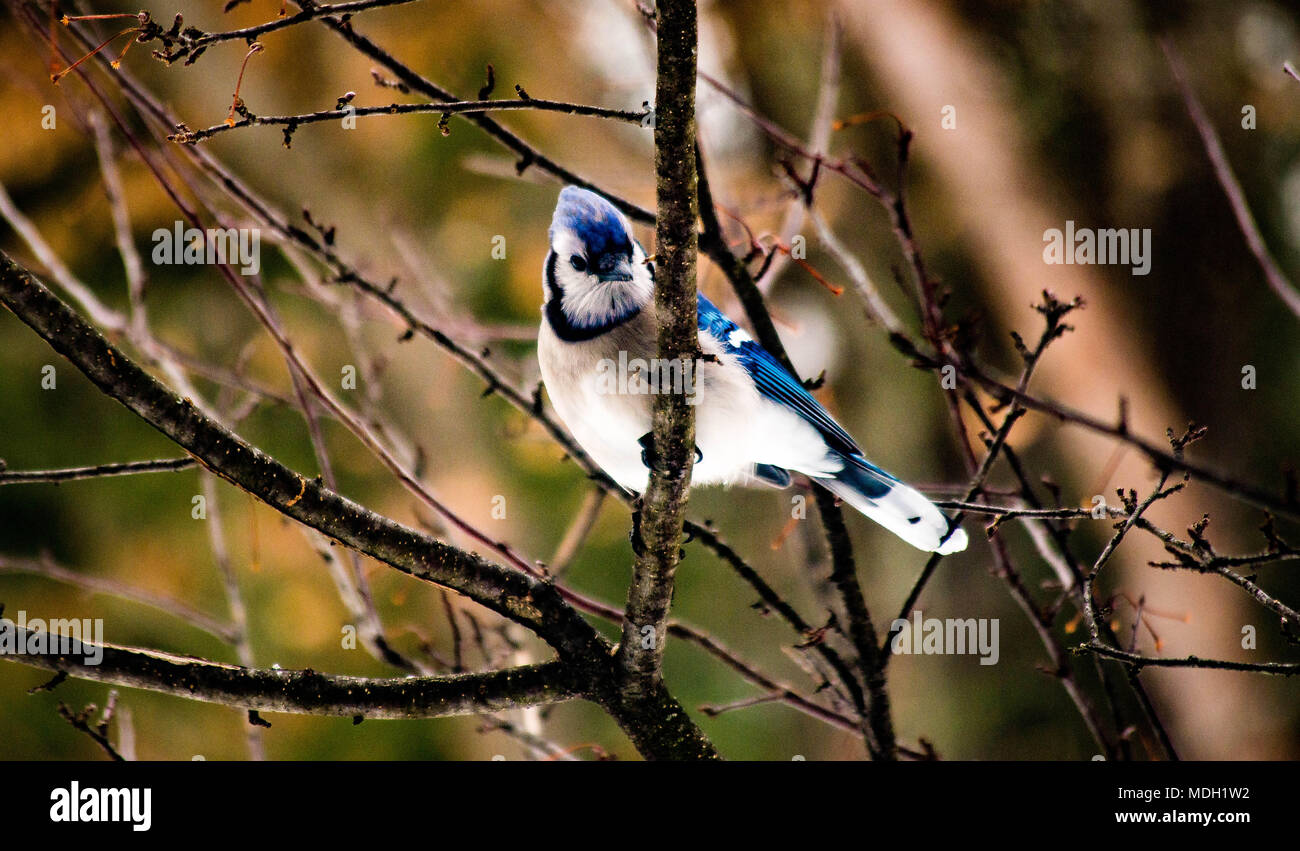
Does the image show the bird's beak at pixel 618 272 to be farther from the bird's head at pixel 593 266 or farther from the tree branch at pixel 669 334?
the tree branch at pixel 669 334

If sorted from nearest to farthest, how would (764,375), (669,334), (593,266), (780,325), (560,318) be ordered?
(669,334)
(593,266)
(560,318)
(764,375)
(780,325)

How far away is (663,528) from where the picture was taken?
1846 mm

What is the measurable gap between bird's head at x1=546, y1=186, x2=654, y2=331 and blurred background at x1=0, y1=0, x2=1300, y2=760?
119 cm

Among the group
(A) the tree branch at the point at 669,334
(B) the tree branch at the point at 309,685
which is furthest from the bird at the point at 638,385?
(B) the tree branch at the point at 309,685

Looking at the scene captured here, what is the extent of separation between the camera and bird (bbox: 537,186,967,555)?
2.41m

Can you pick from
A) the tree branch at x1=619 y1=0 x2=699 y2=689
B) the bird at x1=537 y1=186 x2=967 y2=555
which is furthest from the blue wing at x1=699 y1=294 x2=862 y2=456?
the tree branch at x1=619 y1=0 x2=699 y2=689

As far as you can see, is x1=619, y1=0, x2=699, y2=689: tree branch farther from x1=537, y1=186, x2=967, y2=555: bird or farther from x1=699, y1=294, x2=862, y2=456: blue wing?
x1=699, y1=294, x2=862, y2=456: blue wing

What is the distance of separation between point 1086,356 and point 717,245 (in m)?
3.15

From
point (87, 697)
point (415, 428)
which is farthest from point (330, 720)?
point (415, 428)

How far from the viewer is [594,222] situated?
241 cm

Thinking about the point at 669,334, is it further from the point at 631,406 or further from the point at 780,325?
the point at 780,325

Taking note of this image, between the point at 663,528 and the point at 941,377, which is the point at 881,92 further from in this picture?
the point at 663,528

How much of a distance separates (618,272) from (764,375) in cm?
58

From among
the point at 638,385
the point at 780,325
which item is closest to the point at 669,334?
the point at 638,385
